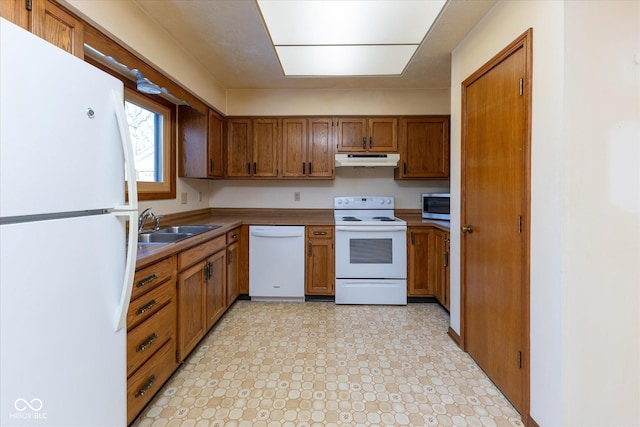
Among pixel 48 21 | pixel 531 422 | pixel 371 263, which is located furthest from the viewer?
pixel 371 263

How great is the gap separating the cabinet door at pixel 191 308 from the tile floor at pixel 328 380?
15 cm

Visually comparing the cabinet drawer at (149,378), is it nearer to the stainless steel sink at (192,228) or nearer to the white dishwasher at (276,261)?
the stainless steel sink at (192,228)

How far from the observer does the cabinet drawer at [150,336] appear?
1.38 metres

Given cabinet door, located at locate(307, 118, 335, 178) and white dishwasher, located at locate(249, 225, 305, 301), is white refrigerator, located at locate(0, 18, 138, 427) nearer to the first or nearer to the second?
white dishwasher, located at locate(249, 225, 305, 301)

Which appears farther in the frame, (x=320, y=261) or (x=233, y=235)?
(x=320, y=261)

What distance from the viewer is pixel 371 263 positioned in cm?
309

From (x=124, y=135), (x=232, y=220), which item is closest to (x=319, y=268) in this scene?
(x=232, y=220)

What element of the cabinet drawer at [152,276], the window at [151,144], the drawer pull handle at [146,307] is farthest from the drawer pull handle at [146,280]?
the window at [151,144]

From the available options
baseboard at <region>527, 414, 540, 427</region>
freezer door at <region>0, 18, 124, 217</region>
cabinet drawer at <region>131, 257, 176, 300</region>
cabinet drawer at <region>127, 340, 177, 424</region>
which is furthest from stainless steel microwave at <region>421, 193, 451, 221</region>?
freezer door at <region>0, 18, 124, 217</region>

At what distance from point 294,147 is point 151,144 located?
147 centimetres

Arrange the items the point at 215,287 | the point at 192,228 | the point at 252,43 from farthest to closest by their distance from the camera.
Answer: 1. the point at 192,228
2. the point at 215,287
3. the point at 252,43

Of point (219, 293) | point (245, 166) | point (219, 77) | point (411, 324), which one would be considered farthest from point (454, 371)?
point (219, 77)

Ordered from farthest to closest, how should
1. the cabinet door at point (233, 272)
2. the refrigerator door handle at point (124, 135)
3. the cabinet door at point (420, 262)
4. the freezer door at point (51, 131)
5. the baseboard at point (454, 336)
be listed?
the cabinet door at point (420, 262) → the cabinet door at point (233, 272) → the baseboard at point (454, 336) → the refrigerator door handle at point (124, 135) → the freezer door at point (51, 131)

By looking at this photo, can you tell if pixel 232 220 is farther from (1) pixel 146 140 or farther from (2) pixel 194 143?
(1) pixel 146 140
